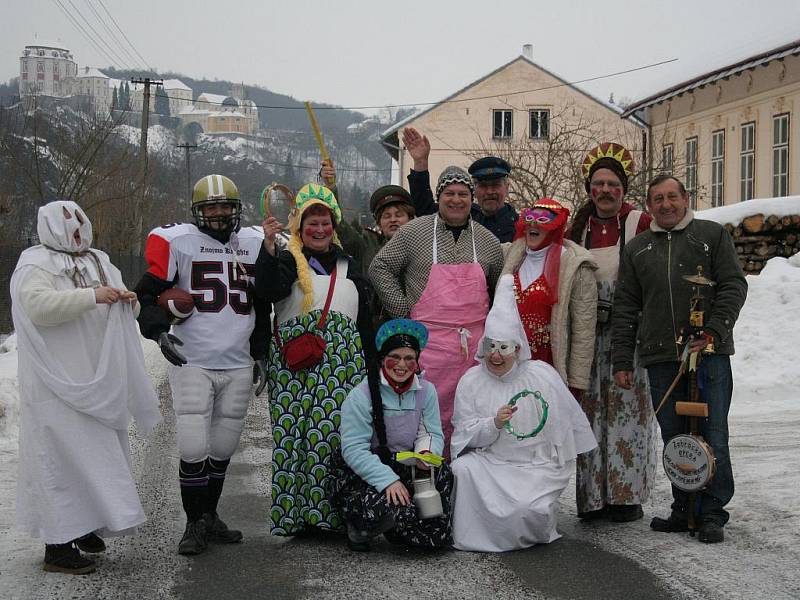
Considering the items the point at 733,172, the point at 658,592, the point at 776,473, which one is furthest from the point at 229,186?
the point at 733,172

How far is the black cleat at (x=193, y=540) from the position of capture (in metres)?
5.10

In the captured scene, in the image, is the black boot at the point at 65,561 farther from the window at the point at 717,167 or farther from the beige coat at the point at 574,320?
the window at the point at 717,167

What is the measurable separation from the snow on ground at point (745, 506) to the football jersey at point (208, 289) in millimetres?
1405

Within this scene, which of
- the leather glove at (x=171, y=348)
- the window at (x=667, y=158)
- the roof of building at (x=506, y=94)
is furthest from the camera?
the roof of building at (x=506, y=94)

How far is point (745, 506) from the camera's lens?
601 centimetres

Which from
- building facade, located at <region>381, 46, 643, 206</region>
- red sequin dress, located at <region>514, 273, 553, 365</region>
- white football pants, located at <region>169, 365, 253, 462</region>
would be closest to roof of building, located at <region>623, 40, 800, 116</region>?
building facade, located at <region>381, 46, 643, 206</region>

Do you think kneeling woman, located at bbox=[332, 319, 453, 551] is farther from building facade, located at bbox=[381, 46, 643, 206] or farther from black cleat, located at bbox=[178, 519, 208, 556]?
building facade, located at bbox=[381, 46, 643, 206]

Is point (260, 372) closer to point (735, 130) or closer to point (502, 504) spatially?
point (502, 504)

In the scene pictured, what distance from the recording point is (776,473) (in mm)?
6984

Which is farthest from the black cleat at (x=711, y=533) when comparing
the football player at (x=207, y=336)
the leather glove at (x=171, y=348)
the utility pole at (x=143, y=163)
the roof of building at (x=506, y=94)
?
the roof of building at (x=506, y=94)

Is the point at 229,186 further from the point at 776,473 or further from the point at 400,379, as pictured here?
the point at 776,473

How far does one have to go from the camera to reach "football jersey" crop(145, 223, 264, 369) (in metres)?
5.24

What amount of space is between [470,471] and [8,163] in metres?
22.4

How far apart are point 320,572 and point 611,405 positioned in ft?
6.65
